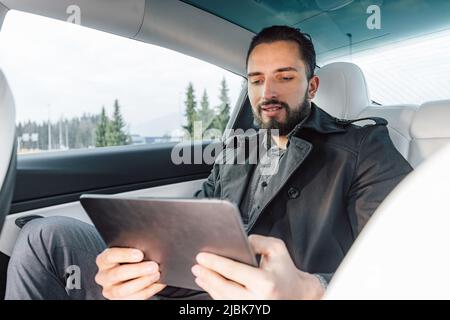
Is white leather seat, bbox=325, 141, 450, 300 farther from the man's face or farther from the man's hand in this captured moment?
the man's face

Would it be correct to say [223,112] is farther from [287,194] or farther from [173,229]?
[173,229]

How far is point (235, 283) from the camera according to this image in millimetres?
651

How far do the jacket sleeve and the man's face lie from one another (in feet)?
0.85

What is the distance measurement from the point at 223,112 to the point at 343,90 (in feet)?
2.45

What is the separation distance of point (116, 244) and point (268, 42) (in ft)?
3.04

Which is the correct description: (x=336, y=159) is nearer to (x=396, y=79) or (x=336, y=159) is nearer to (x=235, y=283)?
(x=235, y=283)

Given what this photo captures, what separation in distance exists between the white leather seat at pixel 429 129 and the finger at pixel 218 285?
3.82 feet

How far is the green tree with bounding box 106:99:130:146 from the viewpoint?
1.83m

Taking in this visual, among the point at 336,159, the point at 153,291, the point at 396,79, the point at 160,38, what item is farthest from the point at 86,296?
the point at 396,79

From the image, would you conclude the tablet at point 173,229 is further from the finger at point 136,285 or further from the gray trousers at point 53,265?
the gray trousers at point 53,265

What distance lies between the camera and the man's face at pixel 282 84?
141cm
